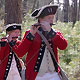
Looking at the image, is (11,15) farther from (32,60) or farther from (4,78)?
(32,60)

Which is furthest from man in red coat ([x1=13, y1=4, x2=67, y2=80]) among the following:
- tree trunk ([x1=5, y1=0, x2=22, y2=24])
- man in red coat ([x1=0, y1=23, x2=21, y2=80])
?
tree trunk ([x1=5, y1=0, x2=22, y2=24])

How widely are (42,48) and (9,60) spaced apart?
950 mm

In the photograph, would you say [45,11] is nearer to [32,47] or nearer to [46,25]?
[46,25]

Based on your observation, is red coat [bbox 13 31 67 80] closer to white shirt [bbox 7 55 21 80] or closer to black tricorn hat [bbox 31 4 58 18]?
black tricorn hat [bbox 31 4 58 18]

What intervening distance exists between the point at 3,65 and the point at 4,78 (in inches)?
8.2

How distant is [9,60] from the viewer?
3883 millimetres

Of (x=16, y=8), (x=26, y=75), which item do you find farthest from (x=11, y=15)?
(x=26, y=75)

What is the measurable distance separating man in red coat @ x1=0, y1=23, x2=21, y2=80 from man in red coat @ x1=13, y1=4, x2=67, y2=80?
0.73m

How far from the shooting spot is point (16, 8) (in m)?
8.39

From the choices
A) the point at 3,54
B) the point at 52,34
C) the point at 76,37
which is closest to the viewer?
the point at 52,34

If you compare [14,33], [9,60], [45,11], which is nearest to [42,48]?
[45,11]

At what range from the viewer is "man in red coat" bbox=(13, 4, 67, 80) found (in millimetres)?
3012

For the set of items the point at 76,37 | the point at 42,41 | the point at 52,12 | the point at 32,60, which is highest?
the point at 52,12

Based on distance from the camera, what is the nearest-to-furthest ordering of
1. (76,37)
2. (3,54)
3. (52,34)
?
(52,34), (3,54), (76,37)
